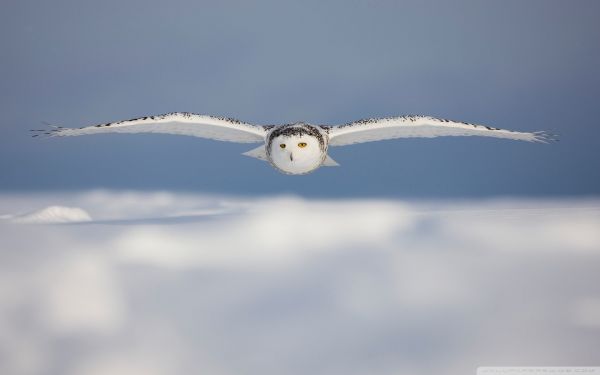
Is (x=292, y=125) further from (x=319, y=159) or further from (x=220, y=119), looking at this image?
(x=220, y=119)

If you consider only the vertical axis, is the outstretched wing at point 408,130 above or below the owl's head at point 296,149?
above

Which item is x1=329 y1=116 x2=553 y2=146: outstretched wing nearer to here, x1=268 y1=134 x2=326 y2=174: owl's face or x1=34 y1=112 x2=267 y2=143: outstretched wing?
x1=268 y1=134 x2=326 y2=174: owl's face

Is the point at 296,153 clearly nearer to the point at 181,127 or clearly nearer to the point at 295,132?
the point at 295,132

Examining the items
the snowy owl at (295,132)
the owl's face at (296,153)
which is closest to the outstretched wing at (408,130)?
the snowy owl at (295,132)

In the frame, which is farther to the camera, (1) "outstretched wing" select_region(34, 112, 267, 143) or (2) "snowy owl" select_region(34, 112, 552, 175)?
(1) "outstretched wing" select_region(34, 112, 267, 143)

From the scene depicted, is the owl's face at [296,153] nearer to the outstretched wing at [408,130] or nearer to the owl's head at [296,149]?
the owl's head at [296,149]

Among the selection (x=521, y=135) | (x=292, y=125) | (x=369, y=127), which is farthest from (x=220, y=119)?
(x=521, y=135)

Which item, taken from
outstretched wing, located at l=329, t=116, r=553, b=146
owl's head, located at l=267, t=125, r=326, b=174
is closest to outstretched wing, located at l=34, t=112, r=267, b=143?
owl's head, located at l=267, t=125, r=326, b=174
